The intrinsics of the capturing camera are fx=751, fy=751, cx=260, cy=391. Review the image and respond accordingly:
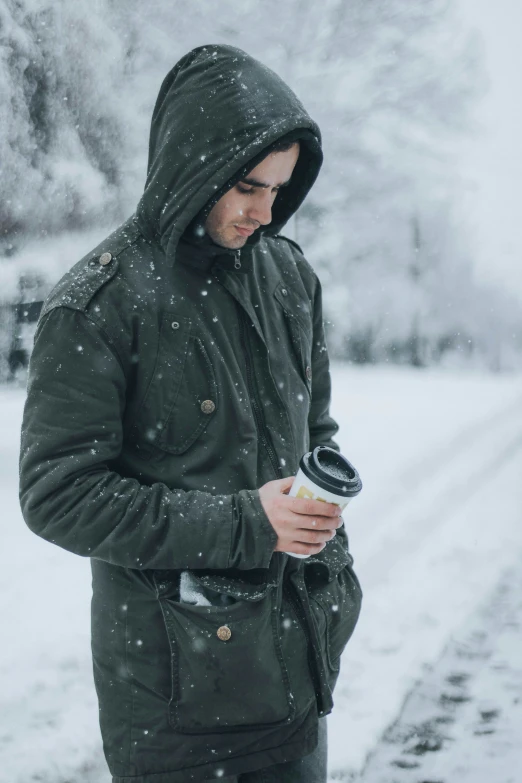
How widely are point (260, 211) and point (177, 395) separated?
0.47 metres

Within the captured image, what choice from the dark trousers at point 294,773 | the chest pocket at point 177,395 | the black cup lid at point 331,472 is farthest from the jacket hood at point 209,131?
the dark trousers at point 294,773

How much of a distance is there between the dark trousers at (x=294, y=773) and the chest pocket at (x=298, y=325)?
86 cm

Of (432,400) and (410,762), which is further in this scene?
(432,400)

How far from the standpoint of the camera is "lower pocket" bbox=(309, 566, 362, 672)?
5.79 feet

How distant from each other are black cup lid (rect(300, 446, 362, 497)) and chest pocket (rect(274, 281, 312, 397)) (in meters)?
0.33

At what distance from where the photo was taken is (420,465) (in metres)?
7.45

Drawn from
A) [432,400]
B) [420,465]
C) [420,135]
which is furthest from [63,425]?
[420,135]

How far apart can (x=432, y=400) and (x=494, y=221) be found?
604cm

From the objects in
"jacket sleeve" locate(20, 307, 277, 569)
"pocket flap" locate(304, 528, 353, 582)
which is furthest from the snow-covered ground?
"jacket sleeve" locate(20, 307, 277, 569)

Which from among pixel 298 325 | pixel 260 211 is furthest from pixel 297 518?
pixel 260 211

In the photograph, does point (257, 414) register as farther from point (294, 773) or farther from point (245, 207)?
point (294, 773)

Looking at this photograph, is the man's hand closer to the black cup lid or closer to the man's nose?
the black cup lid

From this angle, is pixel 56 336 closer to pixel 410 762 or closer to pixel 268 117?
pixel 268 117

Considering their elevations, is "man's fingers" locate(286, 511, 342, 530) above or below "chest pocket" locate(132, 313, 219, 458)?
below
